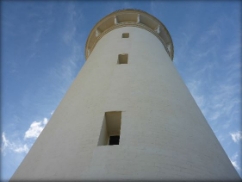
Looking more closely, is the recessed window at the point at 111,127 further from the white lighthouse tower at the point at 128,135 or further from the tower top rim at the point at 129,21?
the tower top rim at the point at 129,21

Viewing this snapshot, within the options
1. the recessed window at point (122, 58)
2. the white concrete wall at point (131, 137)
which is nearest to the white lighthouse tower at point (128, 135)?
the white concrete wall at point (131, 137)

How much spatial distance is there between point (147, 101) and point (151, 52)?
4965 mm

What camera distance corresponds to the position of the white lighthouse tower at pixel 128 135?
5238 mm

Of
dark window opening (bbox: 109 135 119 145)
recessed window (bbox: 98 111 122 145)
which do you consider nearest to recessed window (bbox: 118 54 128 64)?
recessed window (bbox: 98 111 122 145)

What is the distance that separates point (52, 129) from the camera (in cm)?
732

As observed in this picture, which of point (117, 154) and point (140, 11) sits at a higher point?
point (140, 11)

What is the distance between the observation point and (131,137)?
5910 mm

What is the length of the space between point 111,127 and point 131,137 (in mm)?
1380

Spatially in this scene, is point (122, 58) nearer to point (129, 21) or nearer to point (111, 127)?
point (111, 127)

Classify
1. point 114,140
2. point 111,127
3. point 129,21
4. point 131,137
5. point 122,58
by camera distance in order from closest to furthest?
point 131,137
point 111,127
point 114,140
point 122,58
point 129,21

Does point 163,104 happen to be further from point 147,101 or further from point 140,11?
point 140,11

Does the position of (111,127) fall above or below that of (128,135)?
Result: above

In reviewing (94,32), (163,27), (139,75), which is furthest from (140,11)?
(139,75)

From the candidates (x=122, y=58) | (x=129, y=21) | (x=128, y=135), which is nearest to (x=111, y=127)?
(x=128, y=135)
